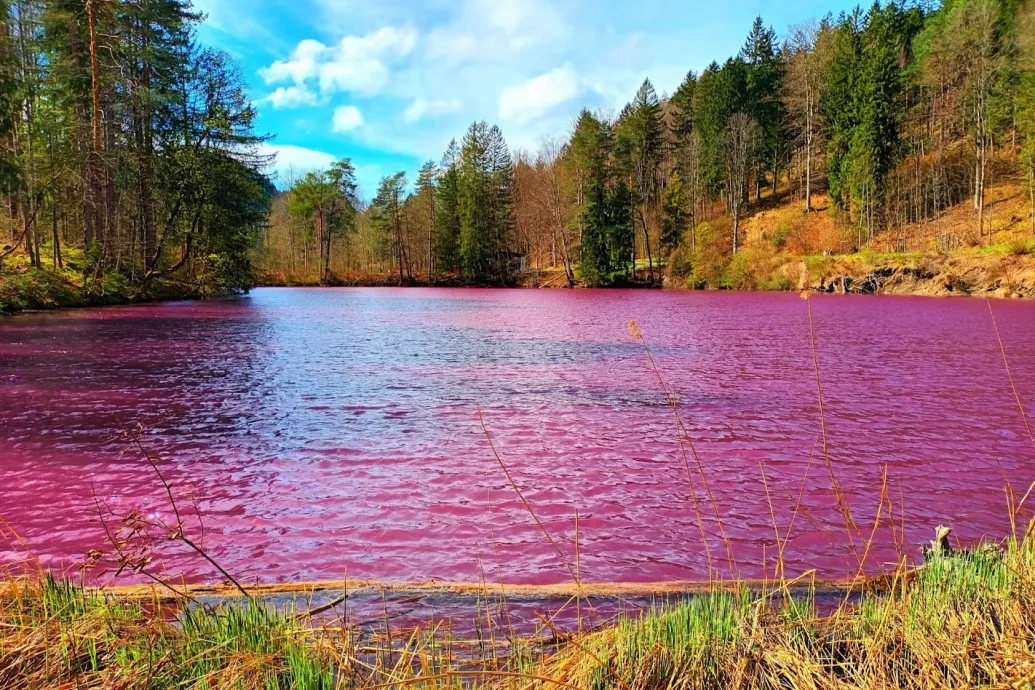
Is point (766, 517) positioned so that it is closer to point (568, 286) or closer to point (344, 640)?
point (344, 640)

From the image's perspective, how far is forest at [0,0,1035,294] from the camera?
27.3 meters

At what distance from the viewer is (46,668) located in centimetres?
242

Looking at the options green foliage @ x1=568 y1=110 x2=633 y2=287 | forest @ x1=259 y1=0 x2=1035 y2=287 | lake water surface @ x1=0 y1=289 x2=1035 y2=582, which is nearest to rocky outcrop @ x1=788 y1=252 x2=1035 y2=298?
forest @ x1=259 y1=0 x2=1035 y2=287

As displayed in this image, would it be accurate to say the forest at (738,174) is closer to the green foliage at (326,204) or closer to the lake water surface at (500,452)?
the green foliage at (326,204)

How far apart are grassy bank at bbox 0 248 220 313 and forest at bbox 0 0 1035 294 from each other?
391 millimetres

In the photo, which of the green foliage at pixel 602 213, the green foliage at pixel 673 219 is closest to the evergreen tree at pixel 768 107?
the green foliage at pixel 673 219

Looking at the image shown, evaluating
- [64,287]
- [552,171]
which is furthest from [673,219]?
[64,287]

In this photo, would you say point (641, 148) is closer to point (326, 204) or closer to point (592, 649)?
point (326, 204)

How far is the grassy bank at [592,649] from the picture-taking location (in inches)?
93.7

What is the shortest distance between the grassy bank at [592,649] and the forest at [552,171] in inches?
938

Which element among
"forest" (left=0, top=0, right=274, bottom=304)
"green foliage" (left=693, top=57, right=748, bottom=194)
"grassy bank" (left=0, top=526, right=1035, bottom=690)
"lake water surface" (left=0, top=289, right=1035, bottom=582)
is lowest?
"lake water surface" (left=0, top=289, right=1035, bottom=582)

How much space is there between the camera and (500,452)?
276 inches

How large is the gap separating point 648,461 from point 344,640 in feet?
14.5

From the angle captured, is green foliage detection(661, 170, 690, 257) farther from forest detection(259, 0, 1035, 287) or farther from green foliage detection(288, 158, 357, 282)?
green foliage detection(288, 158, 357, 282)
